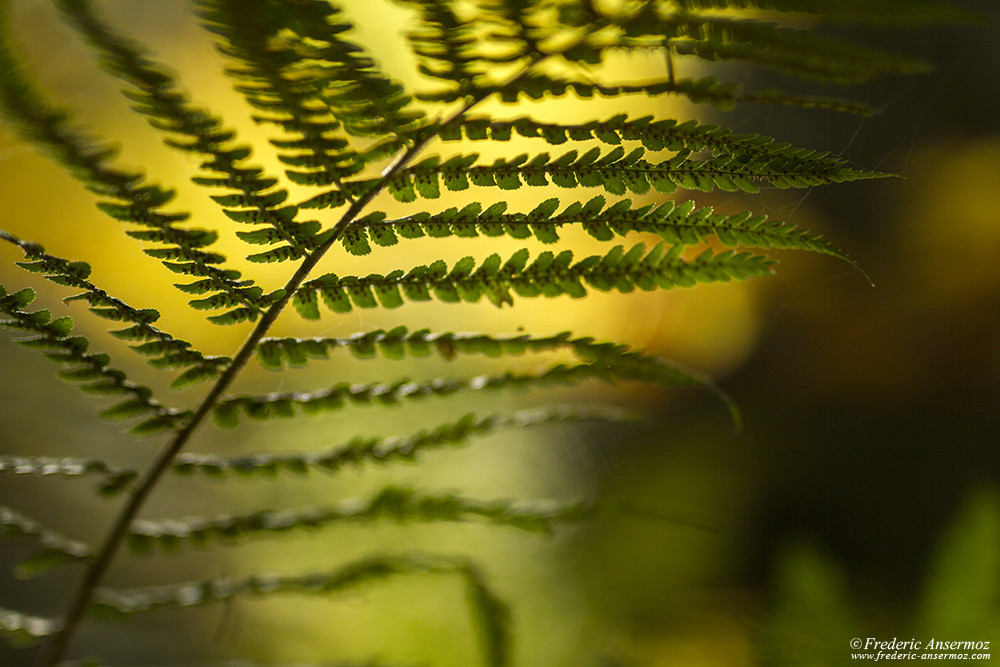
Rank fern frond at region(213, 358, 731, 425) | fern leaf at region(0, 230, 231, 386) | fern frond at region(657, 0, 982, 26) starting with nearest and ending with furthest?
fern frond at region(657, 0, 982, 26)
fern leaf at region(0, 230, 231, 386)
fern frond at region(213, 358, 731, 425)

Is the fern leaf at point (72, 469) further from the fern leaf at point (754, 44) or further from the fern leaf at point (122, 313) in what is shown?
the fern leaf at point (754, 44)

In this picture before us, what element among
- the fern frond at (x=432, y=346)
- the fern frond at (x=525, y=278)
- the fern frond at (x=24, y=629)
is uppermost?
the fern frond at (x=525, y=278)

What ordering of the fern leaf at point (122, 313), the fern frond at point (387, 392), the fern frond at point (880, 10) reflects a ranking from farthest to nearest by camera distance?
1. the fern frond at point (387, 392)
2. the fern leaf at point (122, 313)
3. the fern frond at point (880, 10)

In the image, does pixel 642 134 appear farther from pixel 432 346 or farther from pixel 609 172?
pixel 432 346

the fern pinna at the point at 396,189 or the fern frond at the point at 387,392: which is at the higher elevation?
the fern pinna at the point at 396,189

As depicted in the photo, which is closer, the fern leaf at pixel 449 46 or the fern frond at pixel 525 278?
the fern leaf at pixel 449 46

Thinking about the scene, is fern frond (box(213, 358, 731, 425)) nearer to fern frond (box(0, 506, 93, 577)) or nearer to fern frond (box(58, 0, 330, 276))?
fern frond (box(58, 0, 330, 276))

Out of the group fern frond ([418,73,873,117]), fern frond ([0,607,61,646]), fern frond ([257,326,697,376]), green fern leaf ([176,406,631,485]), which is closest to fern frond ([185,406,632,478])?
green fern leaf ([176,406,631,485])

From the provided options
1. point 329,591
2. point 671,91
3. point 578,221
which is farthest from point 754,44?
point 329,591

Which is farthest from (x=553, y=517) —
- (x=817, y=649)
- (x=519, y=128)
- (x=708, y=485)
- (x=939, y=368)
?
(x=939, y=368)

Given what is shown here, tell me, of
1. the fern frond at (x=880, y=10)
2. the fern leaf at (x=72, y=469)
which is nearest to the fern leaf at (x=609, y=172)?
the fern frond at (x=880, y=10)

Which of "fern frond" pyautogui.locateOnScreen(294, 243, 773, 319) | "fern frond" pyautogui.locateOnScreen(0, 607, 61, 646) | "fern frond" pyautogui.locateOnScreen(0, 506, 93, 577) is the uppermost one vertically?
"fern frond" pyautogui.locateOnScreen(294, 243, 773, 319)
